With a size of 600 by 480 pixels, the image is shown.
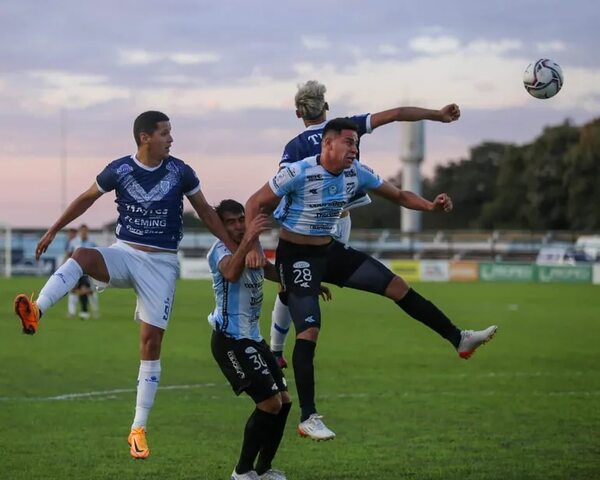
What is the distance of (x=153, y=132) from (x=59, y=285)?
5.43 feet

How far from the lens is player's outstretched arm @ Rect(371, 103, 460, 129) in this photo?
11.5 meters

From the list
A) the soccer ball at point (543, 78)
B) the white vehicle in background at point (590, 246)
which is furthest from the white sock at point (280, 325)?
the white vehicle in background at point (590, 246)

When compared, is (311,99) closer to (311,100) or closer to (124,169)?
(311,100)

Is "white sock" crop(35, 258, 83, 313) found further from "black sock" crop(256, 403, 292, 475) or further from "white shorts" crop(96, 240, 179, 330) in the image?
"black sock" crop(256, 403, 292, 475)

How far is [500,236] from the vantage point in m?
85.9

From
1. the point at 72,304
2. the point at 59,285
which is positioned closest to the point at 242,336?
the point at 59,285

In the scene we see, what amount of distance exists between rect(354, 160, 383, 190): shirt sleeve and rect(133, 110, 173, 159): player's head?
180 centimetres

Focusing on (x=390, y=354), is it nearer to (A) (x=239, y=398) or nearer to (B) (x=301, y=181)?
(A) (x=239, y=398)

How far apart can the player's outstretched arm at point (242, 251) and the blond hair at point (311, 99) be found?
1701 mm

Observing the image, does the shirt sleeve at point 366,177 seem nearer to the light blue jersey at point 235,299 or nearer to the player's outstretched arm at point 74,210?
the light blue jersey at point 235,299

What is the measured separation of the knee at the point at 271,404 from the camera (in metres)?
11.2

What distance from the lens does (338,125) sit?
10.9 meters

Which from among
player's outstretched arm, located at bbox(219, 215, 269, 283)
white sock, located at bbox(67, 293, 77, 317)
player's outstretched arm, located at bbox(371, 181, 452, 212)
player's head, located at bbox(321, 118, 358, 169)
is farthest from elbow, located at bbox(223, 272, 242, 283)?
white sock, located at bbox(67, 293, 77, 317)

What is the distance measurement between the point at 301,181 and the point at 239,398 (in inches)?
343
